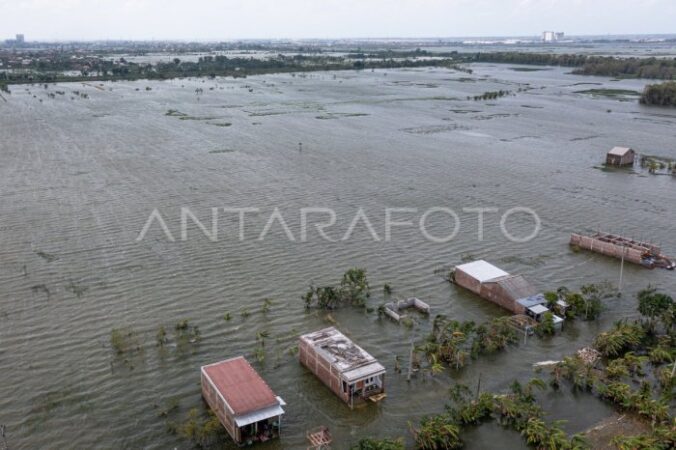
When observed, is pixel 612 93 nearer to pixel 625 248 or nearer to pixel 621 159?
pixel 621 159

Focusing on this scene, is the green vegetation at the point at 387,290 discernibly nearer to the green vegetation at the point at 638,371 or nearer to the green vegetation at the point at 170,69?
the green vegetation at the point at 638,371

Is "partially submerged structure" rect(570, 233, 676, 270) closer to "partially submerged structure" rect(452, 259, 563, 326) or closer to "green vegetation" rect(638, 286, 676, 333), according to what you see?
"green vegetation" rect(638, 286, 676, 333)

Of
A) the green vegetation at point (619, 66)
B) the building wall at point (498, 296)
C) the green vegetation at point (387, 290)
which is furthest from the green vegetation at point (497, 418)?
the green vegetation at point (619, 66)

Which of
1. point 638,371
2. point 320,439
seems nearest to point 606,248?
point 638,371

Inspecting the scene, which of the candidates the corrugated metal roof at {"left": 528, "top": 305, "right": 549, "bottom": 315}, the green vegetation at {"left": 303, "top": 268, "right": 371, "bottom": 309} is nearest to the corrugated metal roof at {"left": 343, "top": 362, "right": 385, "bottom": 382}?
the green vegetation at {"left": 303, "top": 268, "right": 371, "bottom": 309}

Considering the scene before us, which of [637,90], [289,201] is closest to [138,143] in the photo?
[289,201]

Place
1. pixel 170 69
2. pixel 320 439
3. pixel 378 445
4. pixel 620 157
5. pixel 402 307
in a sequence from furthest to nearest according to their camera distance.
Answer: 1. pixel 170 69
2. pixel 620 157
3. pixel 402 307
4. pixel 320 439
5. pixel 378 445

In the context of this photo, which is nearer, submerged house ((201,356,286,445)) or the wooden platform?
the wooden platform
